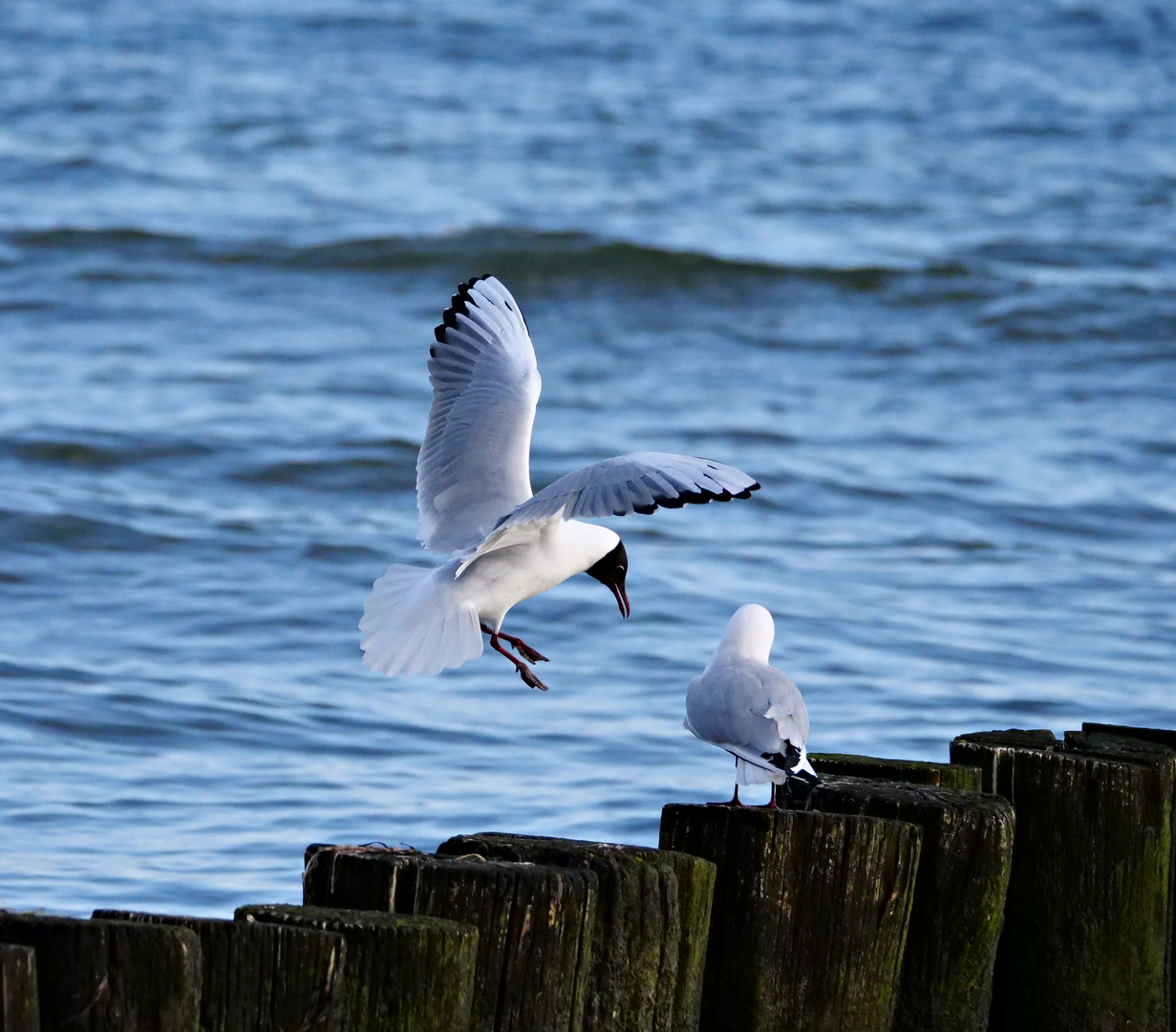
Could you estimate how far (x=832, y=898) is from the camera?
321 centimetres

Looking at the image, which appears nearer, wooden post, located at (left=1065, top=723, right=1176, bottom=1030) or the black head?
wooden post, located at (left=1065, top=723, right=1176, bottom=1030)

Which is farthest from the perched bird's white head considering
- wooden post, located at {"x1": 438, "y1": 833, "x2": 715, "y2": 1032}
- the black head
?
the black head

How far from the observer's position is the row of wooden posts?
245cm

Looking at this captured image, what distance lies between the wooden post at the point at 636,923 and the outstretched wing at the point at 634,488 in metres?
1.07

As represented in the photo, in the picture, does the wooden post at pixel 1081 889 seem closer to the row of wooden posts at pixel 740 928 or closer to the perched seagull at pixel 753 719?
the row of wooden posts at pixel 740 928

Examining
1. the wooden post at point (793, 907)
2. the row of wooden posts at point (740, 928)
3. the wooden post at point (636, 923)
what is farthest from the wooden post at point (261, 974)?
the wooden post at point (793, 907)

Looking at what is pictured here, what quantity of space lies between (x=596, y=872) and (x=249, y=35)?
22073mm

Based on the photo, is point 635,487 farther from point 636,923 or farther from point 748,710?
point 636,923

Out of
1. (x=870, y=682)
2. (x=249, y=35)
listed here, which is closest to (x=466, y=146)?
(x=249, y=35)

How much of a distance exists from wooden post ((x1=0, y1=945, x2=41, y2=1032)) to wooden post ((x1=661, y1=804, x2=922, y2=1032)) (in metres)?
1.25

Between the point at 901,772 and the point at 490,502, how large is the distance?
5.74 ft

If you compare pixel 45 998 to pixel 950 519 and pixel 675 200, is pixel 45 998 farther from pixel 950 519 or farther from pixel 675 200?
pixel 675 200

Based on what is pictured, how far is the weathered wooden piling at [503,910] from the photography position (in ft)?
8.95

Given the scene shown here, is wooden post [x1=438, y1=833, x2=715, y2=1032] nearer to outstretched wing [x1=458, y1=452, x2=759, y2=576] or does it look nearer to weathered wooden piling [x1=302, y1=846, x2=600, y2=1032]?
weathered wooden piling [x1=302, y1=846, x2=600, y2=1032]
